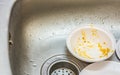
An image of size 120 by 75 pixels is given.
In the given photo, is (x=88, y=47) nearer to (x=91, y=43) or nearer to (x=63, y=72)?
(x=91, y=43)

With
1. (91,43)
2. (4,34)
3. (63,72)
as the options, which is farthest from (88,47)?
(4,34)

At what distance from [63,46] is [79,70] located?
0.35ft

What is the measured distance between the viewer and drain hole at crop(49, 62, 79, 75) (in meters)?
0.77

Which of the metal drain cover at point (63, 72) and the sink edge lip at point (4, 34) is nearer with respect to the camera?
the sink edge lip at point (4, 34)

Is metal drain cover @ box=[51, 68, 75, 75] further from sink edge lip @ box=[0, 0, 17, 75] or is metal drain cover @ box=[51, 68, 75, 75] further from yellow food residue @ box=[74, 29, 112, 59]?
sink edge lip @ box=[0, 0, 17, 75]

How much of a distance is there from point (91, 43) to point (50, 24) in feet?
0.54

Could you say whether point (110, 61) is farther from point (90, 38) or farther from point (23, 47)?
point (23, 47)

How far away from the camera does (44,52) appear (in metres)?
0.81

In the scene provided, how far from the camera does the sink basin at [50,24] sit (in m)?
0.78

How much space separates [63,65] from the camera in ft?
2.58

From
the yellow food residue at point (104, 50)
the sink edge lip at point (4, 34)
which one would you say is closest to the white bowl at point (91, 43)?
the yellow food residue at point (104, 50)

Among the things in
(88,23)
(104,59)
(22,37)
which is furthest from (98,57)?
(22,37)

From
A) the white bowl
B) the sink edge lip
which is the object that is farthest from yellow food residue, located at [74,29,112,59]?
the sink edge lip

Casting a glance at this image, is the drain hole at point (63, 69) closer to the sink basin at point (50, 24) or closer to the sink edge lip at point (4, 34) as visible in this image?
the sink basin at point (50, 24)
